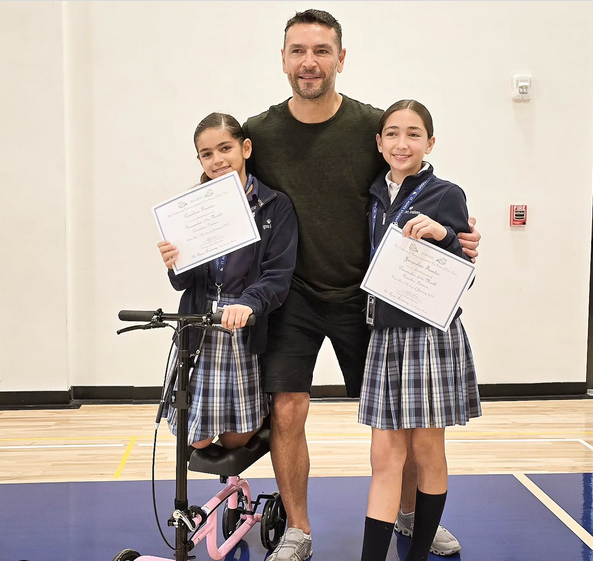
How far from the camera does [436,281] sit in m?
2.26

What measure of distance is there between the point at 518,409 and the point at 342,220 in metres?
3.09

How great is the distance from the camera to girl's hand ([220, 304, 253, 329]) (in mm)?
2061

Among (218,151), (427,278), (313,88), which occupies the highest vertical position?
(313,88)

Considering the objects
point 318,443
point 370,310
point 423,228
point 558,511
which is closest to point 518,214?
point 318,443

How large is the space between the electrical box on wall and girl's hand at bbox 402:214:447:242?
3453 mm

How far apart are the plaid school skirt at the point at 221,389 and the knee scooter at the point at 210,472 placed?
3.0 inches

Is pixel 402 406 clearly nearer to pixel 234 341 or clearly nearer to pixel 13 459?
pixel 234 341

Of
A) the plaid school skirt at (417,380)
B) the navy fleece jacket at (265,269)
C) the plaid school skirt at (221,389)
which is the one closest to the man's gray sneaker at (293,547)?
the plaid school skirt at (221,389)

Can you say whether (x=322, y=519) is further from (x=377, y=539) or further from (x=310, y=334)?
(x=310, y=334)

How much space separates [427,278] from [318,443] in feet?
7.15

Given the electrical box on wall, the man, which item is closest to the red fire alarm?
the electrical box on wall

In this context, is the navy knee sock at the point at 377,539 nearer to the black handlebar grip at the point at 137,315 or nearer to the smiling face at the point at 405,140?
the black handlebar grip at the point at 137,315

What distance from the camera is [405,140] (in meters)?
2.31

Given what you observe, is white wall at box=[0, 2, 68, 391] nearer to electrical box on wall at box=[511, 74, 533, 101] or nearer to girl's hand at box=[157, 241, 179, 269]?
girl's hand at box=[157, 241, 179, 269]
